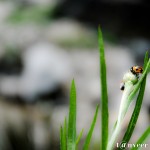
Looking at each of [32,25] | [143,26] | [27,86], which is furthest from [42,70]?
[143,26]

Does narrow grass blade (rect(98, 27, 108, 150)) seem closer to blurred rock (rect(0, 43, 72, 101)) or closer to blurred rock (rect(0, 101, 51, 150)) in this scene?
blurred rock (rect(0, 101, 51, 150))

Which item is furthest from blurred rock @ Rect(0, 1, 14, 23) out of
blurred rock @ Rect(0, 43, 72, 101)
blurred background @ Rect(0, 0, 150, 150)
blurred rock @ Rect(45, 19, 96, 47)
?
blurred rock @ Rect(0, 43, 72, 101)

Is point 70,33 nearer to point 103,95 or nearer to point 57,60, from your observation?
point 57,60

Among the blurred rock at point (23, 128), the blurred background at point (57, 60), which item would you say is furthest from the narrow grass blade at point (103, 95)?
the blurred rock at point (23, 128)

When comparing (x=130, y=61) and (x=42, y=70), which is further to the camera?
(x=130, y=61)

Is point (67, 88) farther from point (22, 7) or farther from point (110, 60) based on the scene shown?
point (22, 7)

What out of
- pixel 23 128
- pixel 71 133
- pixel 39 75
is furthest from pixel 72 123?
pixel 39 75

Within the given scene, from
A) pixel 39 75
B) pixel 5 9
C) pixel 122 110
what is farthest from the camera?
pixel 5 9

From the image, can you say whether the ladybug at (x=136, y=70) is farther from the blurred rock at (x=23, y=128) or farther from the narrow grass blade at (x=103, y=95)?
the blurred rock at (x=23, y=128)
